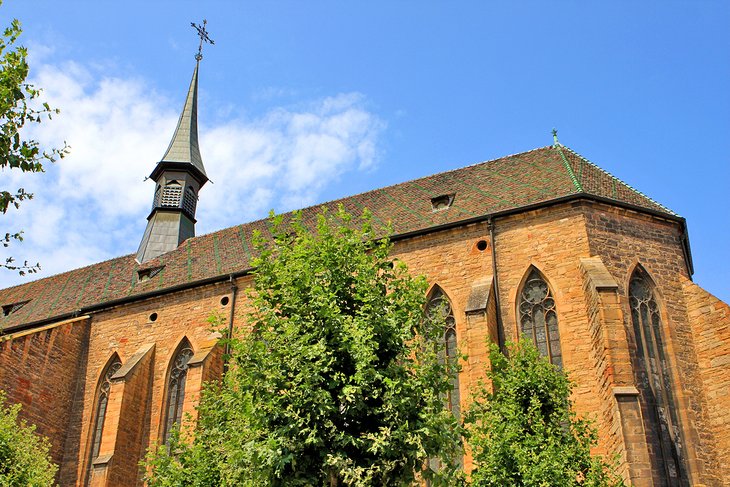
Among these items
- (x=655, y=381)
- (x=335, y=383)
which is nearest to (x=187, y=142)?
(x=655, y=381)

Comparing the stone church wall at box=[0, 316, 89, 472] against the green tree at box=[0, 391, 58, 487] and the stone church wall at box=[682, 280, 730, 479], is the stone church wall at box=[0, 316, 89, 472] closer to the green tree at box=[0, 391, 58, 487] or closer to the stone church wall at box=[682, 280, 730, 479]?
the green tree at box=[0, 391, 58, 487]

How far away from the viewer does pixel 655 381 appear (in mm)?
15289

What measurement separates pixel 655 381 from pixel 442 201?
732 cm

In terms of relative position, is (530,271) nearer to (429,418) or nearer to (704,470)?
(704,470)

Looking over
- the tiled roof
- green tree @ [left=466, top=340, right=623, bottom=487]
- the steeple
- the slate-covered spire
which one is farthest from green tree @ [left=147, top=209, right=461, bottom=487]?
the slate-covered spire

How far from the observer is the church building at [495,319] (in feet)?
48.3

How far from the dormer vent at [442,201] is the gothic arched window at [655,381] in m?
5.31

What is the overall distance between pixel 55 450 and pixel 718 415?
16581 mm

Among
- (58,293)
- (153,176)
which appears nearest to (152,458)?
(58,293)

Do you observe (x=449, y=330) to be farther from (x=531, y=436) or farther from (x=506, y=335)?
(x=531, y=436)

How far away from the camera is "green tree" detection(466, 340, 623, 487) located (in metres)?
11.7

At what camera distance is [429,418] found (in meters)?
9.57

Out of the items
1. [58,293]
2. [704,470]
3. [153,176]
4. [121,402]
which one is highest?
[153,176]

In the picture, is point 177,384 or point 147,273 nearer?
point 177,384
